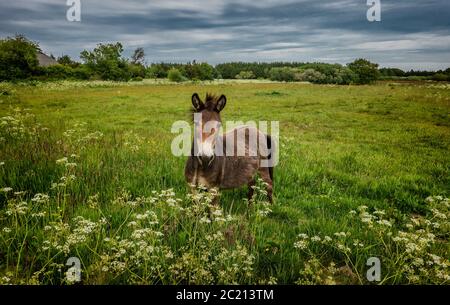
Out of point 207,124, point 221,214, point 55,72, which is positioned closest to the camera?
point 221,214

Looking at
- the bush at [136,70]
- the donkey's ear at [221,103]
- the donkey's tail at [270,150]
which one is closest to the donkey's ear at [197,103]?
the donkey's ear at [221,103]

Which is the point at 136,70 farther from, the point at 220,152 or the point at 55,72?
the point at 220,152

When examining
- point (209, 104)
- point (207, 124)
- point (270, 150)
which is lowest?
A: point (270, 150)

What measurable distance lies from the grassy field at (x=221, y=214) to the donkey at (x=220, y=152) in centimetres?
51

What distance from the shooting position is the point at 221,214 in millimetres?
3580

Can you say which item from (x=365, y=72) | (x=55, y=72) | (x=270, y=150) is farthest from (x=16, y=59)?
(x=365, y=72)

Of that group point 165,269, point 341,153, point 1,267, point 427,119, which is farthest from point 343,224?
point 427,119

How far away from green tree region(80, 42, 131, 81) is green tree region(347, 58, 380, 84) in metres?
64.2

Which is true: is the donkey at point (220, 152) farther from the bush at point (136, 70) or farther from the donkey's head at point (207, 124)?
the bush at point (136, 70)

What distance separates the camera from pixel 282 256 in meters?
3.94

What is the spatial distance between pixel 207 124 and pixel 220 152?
123 centimetres

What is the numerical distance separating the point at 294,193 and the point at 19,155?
21.3 feet

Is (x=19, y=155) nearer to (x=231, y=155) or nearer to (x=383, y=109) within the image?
(x=231, y=155)

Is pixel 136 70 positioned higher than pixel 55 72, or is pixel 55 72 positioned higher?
pixel 136 70
